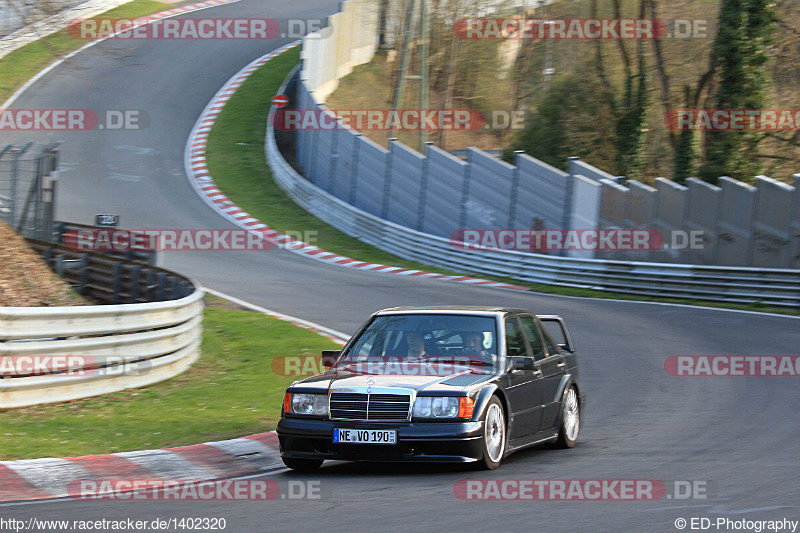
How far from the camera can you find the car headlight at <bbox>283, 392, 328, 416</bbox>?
802 centimetres

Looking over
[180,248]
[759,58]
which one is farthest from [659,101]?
[180,248]

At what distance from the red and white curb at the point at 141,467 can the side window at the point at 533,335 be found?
2.58m

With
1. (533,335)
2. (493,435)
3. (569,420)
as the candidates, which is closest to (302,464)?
(493,435)

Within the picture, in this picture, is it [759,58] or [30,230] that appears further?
[759,58]

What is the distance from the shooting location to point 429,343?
8727 millimetres

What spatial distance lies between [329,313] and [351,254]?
355 inches

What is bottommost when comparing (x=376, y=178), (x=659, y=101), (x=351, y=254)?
(x=351, y=254)

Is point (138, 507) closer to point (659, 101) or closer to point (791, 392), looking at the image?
point (791, 392)

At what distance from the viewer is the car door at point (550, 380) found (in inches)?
363

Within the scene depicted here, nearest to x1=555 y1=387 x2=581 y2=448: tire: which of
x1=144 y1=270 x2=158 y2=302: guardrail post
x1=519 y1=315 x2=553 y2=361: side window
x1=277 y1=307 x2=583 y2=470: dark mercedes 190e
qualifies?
x1=277 y1=307 x2=583 y2=470: dark mercedes 190e

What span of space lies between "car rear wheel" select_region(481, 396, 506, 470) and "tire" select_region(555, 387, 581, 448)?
56.3 inches

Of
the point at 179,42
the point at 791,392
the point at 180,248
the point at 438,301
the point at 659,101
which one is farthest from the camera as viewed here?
the point at 179,42

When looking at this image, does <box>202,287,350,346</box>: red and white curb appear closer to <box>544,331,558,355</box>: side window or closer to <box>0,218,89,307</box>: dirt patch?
<box>0,218,89,307</box>: dirt patch

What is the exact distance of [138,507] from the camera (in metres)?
6.77
